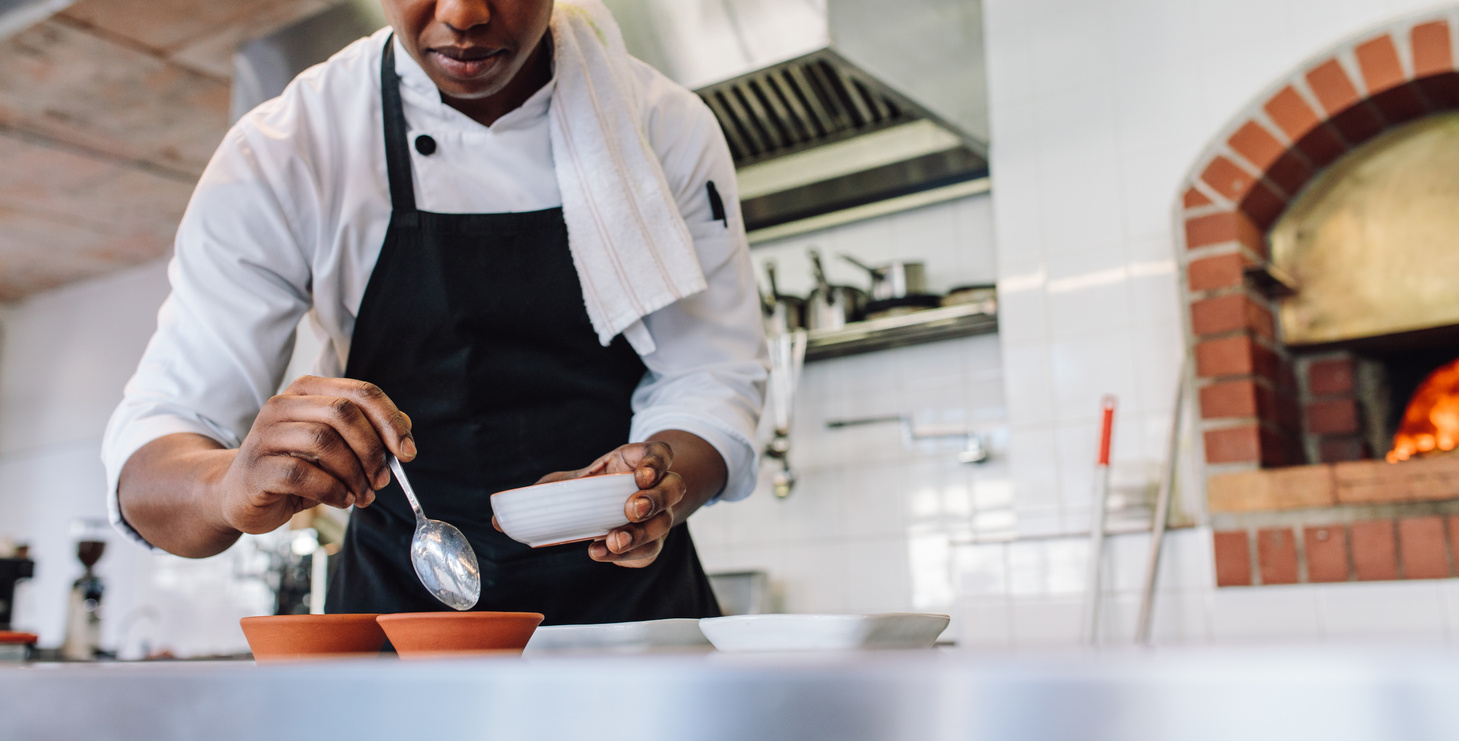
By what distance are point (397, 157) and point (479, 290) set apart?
18cm

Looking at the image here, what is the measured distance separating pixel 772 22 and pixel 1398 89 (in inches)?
57.4

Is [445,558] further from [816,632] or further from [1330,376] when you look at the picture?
[1330,376]

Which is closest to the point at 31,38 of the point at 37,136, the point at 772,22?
the point at 37,136

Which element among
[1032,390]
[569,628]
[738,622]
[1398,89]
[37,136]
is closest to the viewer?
[738,622]

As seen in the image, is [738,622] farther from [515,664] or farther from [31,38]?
[31,38]

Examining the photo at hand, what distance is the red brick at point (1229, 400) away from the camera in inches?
105

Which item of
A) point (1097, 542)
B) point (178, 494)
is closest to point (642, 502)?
point (178, 494)

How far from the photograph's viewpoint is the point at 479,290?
1.31 meters

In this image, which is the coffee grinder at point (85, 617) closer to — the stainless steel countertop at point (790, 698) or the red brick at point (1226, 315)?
the red brick at point (1226, 315)

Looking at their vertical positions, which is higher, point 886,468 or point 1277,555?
point 886,468

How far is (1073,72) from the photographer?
10.4ft

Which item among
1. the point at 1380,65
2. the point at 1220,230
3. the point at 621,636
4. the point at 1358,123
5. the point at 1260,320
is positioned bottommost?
the point at 621,636

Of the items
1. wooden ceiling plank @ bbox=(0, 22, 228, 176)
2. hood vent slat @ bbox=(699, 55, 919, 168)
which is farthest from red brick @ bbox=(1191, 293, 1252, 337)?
wooden ceiling plank @ bbox=(0, 22, 228, 176)

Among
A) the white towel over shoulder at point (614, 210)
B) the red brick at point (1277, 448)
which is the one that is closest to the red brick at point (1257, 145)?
the red brick at point (1277, 448)
